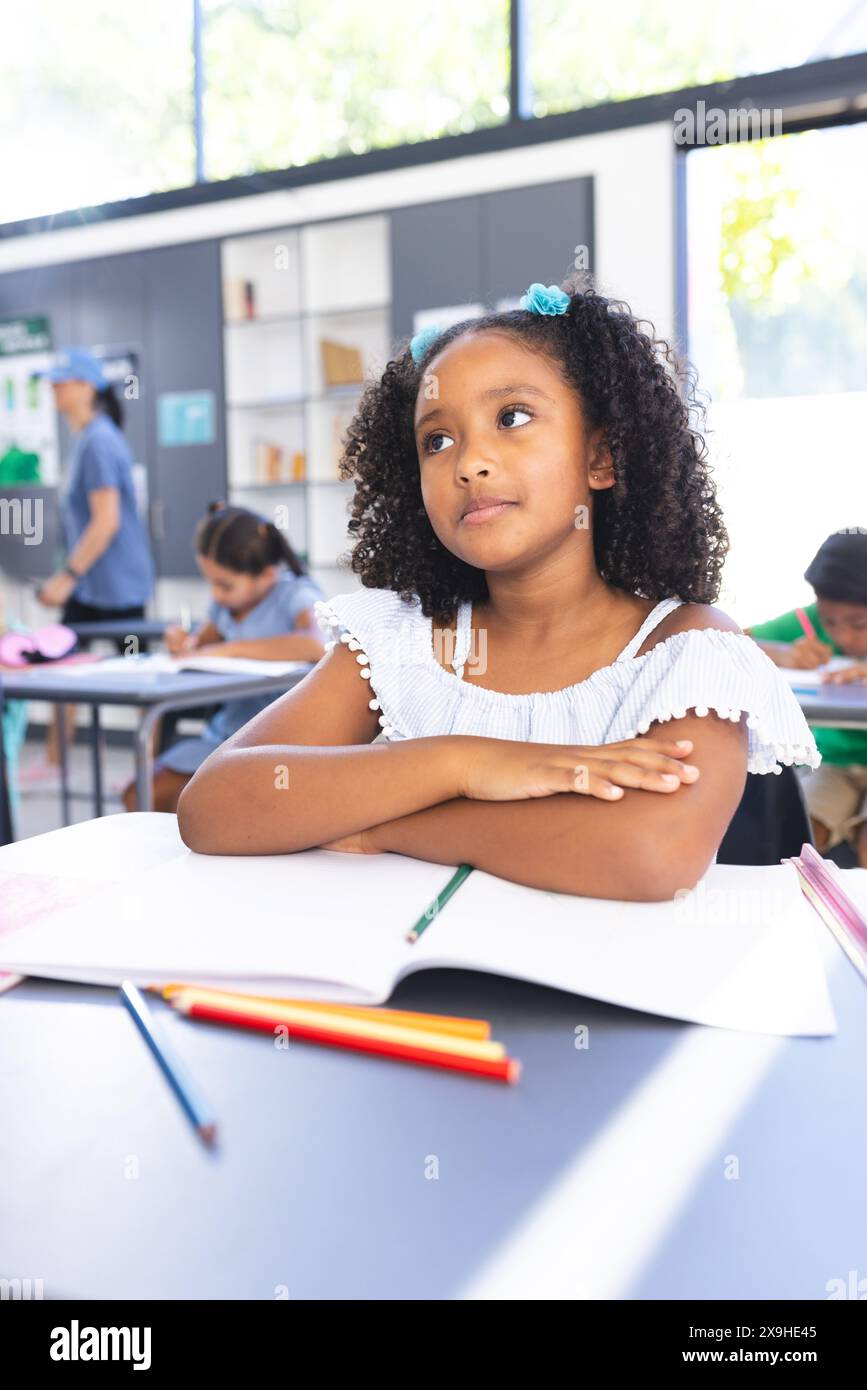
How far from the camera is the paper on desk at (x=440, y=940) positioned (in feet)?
2.09

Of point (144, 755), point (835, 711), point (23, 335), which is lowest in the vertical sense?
point (144, 755)

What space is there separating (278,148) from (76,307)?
5.15ft

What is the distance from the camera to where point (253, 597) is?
3387mm

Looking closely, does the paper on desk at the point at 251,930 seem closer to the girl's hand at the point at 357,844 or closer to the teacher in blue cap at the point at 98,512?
the girl's hand at the point at 357,844

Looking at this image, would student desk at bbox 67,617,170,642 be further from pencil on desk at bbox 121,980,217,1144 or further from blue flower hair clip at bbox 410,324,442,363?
pencil on desk at bbox 121,980,217,1144

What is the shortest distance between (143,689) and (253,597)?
993 millimetres

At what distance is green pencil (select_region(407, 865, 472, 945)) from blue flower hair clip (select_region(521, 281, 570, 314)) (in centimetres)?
69

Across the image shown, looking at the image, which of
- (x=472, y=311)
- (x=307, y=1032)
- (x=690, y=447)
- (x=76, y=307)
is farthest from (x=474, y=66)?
(x=307, y=1032)

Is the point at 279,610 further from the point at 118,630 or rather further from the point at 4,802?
the point at 4,802

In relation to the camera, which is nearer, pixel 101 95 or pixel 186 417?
pixel 101 95

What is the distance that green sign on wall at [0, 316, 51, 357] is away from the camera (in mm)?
6543

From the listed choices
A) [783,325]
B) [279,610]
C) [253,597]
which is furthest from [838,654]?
[783,325]

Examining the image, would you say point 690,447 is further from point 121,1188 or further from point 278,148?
point 278,148

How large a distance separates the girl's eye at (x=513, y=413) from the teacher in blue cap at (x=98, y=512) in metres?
3.00
